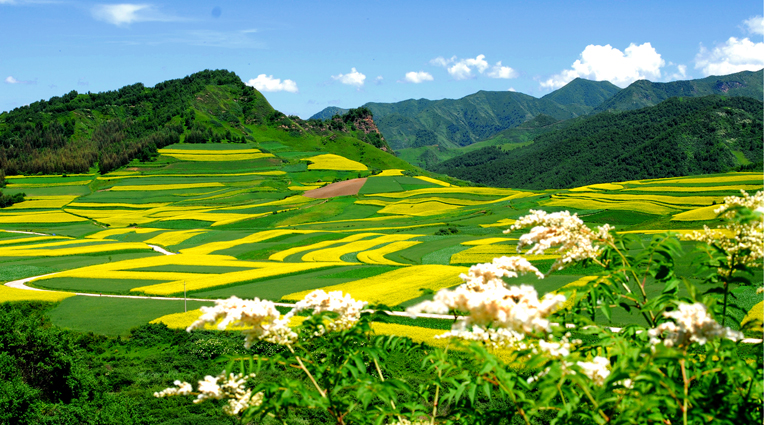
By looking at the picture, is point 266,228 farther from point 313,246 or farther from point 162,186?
point 162,186

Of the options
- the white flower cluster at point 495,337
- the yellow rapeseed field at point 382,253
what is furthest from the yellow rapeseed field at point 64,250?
the white flower cluster at point 495,337

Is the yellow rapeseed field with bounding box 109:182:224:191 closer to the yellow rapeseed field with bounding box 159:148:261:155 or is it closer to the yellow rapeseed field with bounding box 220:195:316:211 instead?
the yellow rapeseed field with bounding box 220:195:316:211

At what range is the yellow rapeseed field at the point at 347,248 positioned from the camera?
5069cm

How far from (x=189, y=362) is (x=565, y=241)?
68.4ft

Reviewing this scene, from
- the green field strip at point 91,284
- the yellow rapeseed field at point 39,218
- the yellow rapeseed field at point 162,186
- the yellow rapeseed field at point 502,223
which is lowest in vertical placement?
the green field strip at point 91,284

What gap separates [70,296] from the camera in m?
35.3

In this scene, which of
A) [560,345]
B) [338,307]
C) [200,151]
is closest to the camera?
[560,345]

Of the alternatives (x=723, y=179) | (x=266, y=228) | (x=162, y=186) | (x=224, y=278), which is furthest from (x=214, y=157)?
(x=723, y=179)

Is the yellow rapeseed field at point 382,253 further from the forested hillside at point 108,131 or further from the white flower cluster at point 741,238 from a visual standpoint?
the forested hillside at point 108,131

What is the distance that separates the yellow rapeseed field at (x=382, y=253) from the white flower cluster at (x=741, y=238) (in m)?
39.2

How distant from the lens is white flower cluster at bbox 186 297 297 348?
4.29m

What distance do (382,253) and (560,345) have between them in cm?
4641

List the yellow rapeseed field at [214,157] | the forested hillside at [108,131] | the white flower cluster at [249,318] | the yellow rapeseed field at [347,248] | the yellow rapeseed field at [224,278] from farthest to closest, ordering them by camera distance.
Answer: the yellow rapeseed field at [214,157] → the forested hillside at [108,131] → the yellow rapeseed field at [347,248] → the yellow rapeseed field at [224,278] → the white flower cluster at [249,318]

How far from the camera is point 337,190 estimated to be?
10888cm
